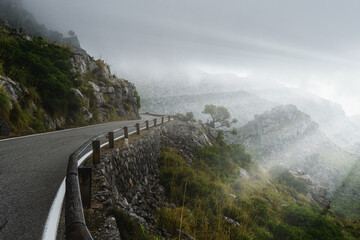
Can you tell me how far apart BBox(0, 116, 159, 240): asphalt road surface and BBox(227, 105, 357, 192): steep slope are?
16247cm

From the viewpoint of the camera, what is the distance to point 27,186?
11.6ft

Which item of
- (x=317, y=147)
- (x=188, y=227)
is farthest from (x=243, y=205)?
(x=317, y=147)

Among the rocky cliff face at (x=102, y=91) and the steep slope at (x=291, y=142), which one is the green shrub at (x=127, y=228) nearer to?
the rocky cliff face at (x=102, y=91)

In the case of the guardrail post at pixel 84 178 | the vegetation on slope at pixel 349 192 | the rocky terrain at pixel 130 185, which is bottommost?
the vegetation on slope at pixel 349 192

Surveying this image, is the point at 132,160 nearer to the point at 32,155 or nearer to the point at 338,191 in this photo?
the point at 32,155

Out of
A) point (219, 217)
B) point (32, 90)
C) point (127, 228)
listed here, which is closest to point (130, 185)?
point (127, 228)

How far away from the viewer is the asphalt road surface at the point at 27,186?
237 centimetres

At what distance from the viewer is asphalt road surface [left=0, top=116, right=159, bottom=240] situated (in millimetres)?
2369

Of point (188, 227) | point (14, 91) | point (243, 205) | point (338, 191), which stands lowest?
point (338, 191)

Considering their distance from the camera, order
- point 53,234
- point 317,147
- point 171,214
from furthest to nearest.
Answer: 1. point 317,147
2. point 171,214
3. point 53,234

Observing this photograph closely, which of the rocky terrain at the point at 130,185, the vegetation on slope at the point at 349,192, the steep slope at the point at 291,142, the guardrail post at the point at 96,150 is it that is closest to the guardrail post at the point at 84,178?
the rocky terrain at the point at 130,185

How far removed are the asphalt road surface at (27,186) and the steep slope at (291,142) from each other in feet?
533

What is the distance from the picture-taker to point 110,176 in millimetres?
4891

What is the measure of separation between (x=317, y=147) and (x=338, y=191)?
79496 millimetres
